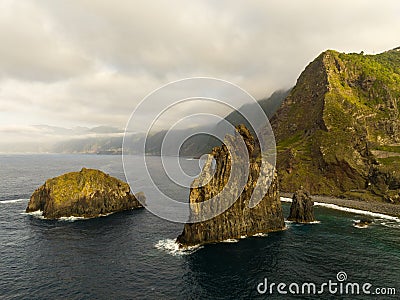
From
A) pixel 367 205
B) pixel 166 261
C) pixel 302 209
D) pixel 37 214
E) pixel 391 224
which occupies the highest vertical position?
pixel 302 209

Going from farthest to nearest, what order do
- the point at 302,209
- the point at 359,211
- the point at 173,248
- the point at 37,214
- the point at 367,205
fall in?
the point at 367,205
the point at 359,211
the point at 37,214
the point at 302,209
the point at 173,248

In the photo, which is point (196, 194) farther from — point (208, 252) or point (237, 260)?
point (237, 260)

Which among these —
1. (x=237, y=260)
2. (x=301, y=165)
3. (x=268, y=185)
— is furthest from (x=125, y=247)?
(x=301, y=165)

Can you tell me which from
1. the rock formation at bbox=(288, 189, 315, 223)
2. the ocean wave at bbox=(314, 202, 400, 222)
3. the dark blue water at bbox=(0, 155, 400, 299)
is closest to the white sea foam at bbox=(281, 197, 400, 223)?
the ocean wave at bbox=(314, 202, 400, 222)

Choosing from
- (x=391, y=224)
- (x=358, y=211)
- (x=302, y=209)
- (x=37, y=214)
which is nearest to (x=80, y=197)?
(x=37, y=214)

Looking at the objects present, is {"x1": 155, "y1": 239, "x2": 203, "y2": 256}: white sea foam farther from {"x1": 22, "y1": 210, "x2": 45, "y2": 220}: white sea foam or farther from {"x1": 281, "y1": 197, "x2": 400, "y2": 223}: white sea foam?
{"x1": 281, "y1": 197, "x2": 400, "y2": 223}: white sea foam

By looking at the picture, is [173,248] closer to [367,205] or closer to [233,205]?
[233,205]

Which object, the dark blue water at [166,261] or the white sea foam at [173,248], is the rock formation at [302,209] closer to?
the dark blue water at [166,261]
